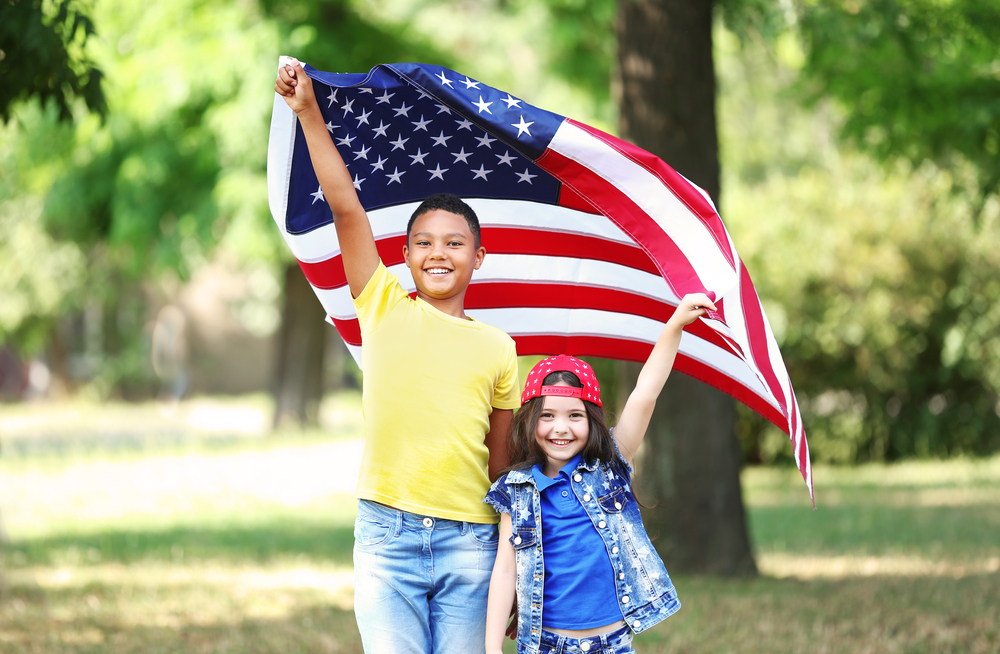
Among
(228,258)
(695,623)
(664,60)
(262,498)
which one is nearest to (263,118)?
(262,498)

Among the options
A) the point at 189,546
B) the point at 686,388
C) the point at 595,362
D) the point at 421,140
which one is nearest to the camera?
the point at 421,140

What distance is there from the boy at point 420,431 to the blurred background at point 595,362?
1.05 m

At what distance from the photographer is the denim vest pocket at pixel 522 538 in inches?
115

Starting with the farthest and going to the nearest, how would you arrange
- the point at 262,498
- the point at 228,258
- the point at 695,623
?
the point at 228,258 → the point at 262,498 → the point at 695,623

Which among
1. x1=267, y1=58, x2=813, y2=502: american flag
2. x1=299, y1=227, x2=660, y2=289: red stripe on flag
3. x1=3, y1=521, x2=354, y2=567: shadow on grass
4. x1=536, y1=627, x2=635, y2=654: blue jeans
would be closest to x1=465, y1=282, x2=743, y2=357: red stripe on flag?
x1=267, y1=58, x2=813, y2=502: american flag

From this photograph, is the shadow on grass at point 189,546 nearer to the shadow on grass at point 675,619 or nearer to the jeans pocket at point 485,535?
the shadow on grass at point 675,619

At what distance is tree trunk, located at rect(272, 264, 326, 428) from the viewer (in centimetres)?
1716

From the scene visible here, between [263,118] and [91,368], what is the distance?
15532mm

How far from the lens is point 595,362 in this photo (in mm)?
11906

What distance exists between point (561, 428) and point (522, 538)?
0.36m

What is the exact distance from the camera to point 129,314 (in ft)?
87.2

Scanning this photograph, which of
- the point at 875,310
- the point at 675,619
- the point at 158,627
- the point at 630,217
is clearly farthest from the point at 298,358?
the point at 630,217

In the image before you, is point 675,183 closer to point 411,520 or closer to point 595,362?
point 411,520

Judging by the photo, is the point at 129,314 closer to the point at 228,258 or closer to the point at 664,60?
the point at 228,258
